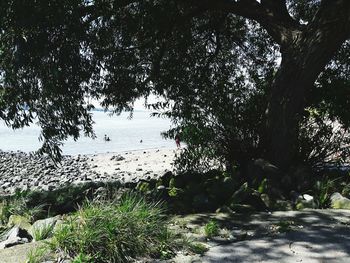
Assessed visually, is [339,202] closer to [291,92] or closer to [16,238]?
[291,92]

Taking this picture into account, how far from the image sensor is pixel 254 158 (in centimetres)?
718

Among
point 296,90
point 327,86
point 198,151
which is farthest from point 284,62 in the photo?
point 198,151

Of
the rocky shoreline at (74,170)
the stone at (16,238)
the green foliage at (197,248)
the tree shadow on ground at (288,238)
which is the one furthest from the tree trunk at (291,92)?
the rocky shoreline at (74,170)

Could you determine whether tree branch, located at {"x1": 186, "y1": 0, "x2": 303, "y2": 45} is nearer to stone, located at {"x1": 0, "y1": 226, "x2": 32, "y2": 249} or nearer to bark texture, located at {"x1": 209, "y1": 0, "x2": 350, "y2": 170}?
bark texture, located at {"x1": 209, "y1": 0, "x2": 350, "y2": 170}

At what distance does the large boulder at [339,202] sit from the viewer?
5.07 m

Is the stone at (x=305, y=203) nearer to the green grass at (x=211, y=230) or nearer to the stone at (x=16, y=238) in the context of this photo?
the green grass at (x=211, y=230)

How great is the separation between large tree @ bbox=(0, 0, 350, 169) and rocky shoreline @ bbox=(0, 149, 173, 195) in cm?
470

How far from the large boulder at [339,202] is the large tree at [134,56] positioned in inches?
55.9

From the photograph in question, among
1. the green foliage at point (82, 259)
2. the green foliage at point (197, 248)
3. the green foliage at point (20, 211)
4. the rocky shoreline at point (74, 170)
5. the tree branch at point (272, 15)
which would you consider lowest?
the rocky shoreline at point (74, 170)

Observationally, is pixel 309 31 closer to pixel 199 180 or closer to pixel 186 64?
pixel 199 180

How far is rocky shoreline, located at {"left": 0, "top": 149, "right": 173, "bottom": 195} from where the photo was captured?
1417cm

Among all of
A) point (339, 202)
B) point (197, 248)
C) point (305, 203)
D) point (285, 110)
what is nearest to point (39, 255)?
point (197, 248)

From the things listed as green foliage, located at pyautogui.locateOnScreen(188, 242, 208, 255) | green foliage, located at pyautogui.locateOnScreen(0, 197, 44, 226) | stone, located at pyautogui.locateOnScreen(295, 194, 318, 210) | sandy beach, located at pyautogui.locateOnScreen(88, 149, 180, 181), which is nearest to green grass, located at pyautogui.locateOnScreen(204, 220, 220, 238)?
green foliage, located at pyautogui.locateOnScreen(188, 242, 208, 255)

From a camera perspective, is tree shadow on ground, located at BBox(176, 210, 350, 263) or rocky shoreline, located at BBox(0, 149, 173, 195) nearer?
tree shadow on ground, located at BBox(176, 210, 350, 263)
